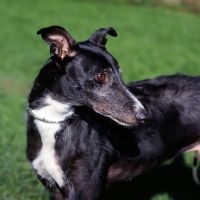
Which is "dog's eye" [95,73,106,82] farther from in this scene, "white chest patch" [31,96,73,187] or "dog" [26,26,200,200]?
"white chest patch" [31,96,73,187]

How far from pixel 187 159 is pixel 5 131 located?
225cm

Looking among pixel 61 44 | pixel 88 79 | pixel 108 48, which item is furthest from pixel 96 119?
pixel 108 48

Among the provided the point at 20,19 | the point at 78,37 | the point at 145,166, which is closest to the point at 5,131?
the point at 145,166

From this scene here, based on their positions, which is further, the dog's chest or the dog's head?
the dog's chest

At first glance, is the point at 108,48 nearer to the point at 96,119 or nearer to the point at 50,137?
the point at 96,119

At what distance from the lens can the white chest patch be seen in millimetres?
5246

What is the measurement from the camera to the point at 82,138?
534 cm

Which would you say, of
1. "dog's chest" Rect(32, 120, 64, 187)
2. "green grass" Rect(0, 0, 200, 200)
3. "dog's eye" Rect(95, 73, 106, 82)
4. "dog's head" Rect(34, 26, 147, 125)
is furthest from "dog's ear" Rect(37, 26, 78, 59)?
"green grass" Rect(0, 0, 200, 200)

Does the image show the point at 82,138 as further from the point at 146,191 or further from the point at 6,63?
the point at 6,63

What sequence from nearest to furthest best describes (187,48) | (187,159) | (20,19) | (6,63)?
(187,159) < (6,63) < (187,48) < (20,19)

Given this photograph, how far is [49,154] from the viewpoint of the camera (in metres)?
5.32

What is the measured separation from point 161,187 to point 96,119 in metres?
1.86

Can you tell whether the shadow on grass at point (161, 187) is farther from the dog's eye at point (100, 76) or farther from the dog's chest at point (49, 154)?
the dog's eye at point (100, 76)

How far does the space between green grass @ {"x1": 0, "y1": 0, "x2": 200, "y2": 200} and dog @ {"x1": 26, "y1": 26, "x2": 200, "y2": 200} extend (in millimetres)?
526
